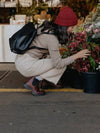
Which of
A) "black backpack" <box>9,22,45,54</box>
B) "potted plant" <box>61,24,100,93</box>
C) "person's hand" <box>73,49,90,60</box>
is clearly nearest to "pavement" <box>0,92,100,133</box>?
"potted plant" <box>61,24,100,93</box>

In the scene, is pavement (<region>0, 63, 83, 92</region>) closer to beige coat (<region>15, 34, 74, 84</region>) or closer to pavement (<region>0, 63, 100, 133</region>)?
pavement (<region>0, 63, 100, 133</region>)

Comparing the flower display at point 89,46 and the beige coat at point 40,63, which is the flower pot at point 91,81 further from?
the beige coat at point 40,63

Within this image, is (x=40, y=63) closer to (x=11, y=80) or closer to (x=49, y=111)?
(x=49, y=111)

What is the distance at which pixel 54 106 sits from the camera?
452 cm

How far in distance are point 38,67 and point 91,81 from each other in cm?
83

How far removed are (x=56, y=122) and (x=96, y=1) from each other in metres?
4.43

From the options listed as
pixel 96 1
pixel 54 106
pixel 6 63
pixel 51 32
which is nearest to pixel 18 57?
pixel 51 32

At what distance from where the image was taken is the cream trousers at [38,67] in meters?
4.88

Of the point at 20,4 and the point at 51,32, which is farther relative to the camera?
the point at 20,4

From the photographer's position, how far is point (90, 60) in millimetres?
4969

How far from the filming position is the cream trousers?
4883mm

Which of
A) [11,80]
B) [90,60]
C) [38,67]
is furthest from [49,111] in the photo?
[11,80]

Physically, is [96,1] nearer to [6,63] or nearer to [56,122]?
[6,63]

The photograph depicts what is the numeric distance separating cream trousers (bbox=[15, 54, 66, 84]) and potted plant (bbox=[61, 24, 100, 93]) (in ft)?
1.19
